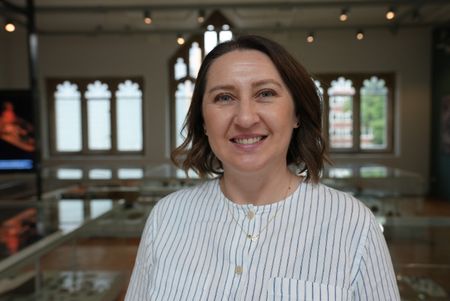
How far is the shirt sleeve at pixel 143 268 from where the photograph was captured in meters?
1.19

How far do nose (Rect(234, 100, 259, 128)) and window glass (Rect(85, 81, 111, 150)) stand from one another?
454 inches

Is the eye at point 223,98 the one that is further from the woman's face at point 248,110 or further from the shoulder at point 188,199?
the shoulder at point 188,199

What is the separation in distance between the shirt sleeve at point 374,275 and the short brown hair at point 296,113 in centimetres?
25

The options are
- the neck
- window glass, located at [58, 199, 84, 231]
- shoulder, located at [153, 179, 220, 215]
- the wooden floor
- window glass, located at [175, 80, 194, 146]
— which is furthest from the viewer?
window glass, located at [175, 80, 194, 146]

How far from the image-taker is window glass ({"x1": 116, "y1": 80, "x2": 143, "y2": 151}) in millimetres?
11867

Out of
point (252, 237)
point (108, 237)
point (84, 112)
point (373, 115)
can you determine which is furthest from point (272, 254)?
point (84, 112)

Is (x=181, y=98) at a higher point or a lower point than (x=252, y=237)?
higher

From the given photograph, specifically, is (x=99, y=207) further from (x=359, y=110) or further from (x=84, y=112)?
(x=359, y=110)

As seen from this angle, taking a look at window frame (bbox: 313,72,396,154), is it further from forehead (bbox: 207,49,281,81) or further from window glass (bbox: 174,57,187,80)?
forehead (bbox: 207,49,281,81)

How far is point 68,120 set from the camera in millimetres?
12250

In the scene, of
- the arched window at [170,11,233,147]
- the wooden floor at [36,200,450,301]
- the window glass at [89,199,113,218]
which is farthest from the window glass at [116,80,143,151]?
the window glass at [89,199,113,218]

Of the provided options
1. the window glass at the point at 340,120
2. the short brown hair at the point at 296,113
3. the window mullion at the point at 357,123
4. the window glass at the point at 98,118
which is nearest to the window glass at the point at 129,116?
the window glass at the point at 98,118

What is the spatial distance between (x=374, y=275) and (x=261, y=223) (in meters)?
0.29

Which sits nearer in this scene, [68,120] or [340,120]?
[340,120]
